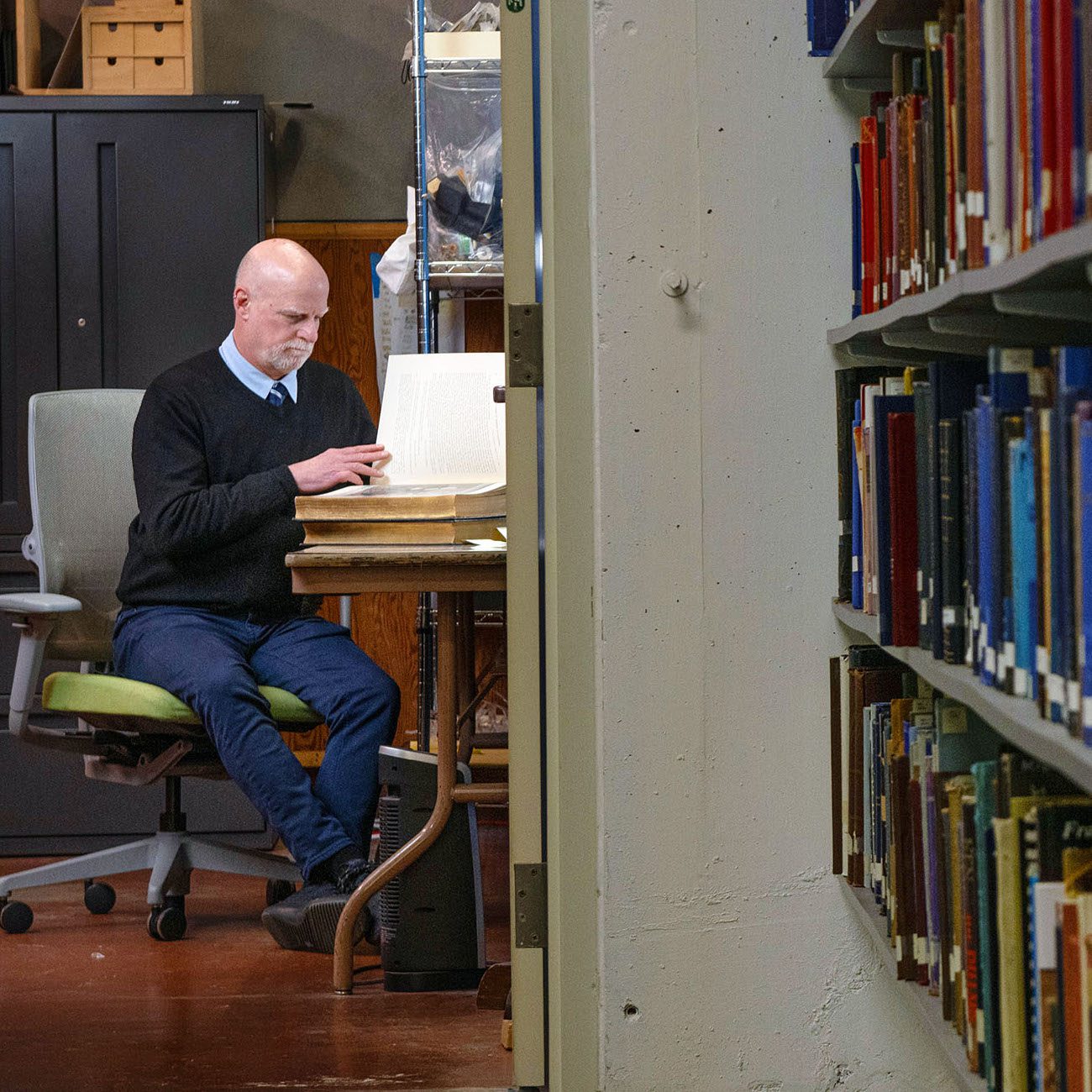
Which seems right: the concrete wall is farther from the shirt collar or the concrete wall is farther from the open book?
the shirt collar

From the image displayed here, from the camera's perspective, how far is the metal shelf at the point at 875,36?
1447mm

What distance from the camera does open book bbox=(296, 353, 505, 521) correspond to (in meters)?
2.38

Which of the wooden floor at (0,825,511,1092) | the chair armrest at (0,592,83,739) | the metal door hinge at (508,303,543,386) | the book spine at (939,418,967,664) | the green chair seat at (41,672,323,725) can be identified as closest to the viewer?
the book spine at (939,418,967,664)

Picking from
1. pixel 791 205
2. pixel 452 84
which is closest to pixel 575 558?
pixel 791 205

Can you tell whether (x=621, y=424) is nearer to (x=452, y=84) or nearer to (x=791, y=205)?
(x=791, y=205)

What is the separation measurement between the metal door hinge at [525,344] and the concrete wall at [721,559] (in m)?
0.18

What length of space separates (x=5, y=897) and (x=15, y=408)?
4.46ft

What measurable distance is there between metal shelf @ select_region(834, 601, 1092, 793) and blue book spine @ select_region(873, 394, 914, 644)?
0.07 m

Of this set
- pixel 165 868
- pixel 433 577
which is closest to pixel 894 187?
pixel 433 577

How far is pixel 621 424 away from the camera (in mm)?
1717

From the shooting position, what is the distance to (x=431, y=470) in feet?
8.38

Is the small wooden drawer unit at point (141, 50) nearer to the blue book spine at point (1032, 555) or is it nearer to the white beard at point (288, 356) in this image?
the white beard at point (288, 356)

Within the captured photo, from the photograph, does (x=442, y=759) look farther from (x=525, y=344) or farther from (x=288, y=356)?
(x=288, y=356)

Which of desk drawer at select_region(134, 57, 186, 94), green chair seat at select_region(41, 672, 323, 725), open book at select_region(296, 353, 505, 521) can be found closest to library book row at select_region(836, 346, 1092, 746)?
open book at select_region(296, 353, 505, 521)
